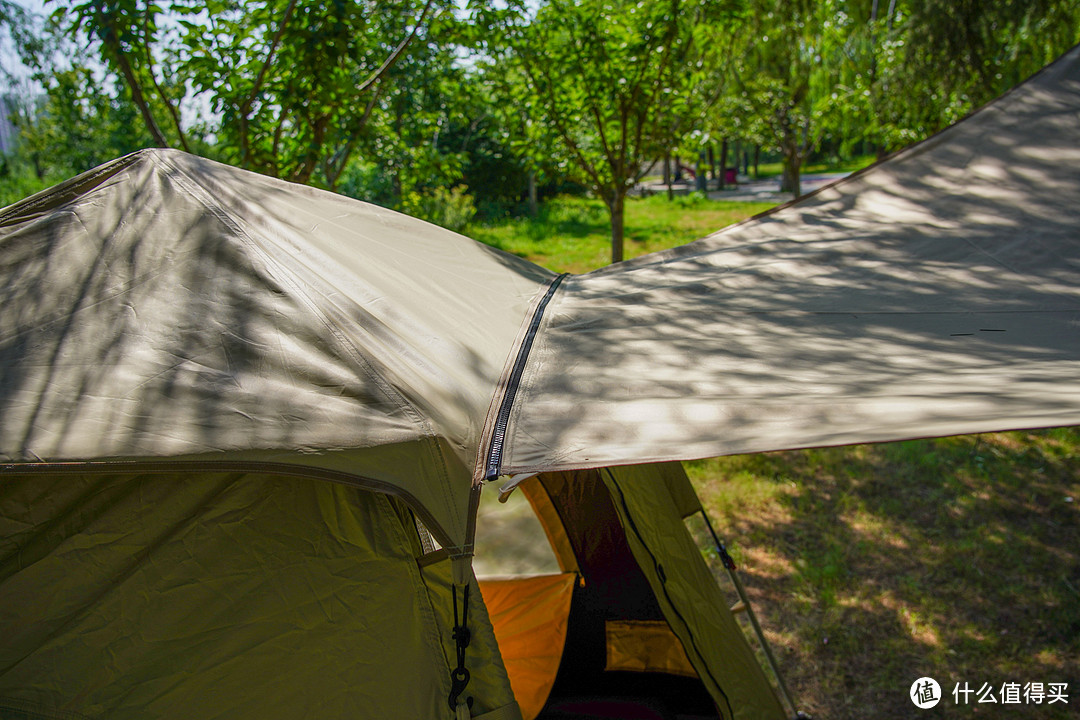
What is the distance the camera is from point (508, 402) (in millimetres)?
1872

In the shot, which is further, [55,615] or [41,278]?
[41,278]

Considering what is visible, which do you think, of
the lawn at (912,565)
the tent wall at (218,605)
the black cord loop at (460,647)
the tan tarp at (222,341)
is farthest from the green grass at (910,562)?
the tan tarp at (222,341)

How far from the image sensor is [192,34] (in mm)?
3463

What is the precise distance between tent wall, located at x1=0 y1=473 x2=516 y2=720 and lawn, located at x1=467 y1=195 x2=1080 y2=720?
198cm

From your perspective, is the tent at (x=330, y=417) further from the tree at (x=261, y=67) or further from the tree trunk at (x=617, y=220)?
the tree trunk at (x=617, y=220)

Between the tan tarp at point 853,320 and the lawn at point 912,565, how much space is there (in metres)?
1.59

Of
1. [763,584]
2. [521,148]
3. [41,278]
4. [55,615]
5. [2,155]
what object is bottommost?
[763,584]

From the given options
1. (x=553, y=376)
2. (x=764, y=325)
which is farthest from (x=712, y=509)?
(x=553, y=376)

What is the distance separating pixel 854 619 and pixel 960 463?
2032mm

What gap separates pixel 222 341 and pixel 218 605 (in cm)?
57

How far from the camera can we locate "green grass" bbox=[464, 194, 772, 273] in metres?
Answer: 11.1

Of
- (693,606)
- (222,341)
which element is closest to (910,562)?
(693,606)

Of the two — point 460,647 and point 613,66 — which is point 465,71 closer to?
point 613,66

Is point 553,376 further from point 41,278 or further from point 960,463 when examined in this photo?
point 960,463
